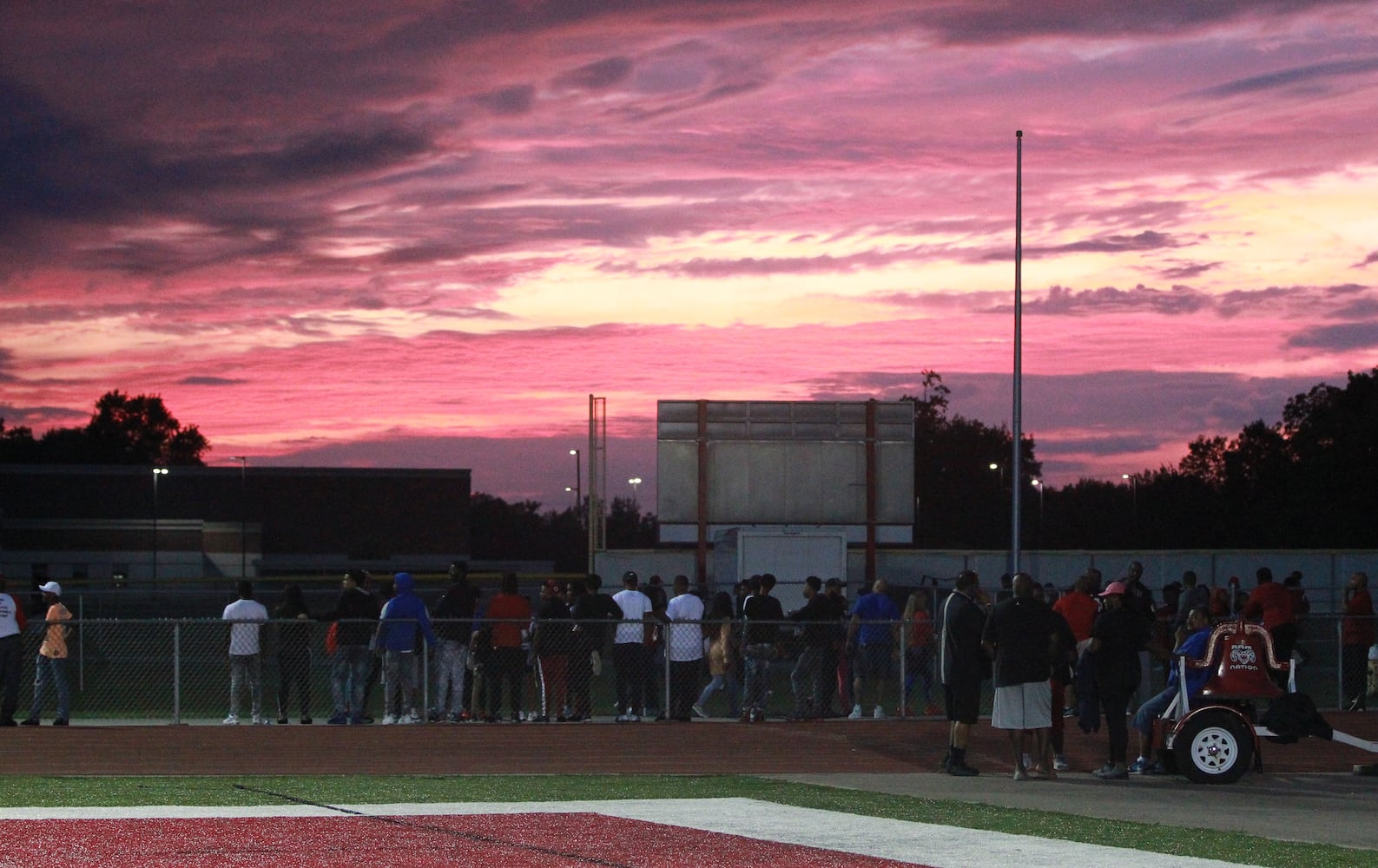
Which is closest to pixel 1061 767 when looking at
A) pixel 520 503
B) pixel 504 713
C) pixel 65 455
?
pixel 504 713

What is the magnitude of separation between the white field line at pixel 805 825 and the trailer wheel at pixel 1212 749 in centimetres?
409

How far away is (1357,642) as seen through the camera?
73.5ft

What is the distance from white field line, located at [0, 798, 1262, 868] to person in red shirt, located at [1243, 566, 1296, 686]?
27.7 ft

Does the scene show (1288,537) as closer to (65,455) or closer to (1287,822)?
(1287,822)

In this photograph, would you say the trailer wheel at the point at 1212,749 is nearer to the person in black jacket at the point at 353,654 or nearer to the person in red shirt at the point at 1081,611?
the person in red shirt at the point at 1081,611

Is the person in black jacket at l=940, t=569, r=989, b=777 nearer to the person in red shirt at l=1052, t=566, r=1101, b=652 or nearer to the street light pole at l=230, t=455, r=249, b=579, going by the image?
the person in red shirt at l=1052, t=566, r=1101, b=652

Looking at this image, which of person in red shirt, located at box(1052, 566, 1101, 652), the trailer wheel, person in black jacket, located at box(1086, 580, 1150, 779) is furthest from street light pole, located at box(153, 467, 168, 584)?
the trailer wheel

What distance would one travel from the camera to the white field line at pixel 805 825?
995 centimetres

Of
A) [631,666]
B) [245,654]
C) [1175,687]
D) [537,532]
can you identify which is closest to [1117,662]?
[1175,687]

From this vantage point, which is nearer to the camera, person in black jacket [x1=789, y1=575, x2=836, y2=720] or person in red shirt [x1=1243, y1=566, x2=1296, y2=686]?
person in red shirt [x1=1243, y1=566, x2=1296, y2=686]

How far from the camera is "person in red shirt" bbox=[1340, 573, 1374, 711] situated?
22.2 metres

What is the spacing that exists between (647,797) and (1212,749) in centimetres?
501

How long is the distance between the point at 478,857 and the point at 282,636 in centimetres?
1058

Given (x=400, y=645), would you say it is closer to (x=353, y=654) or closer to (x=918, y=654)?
(x=353, y=654)
